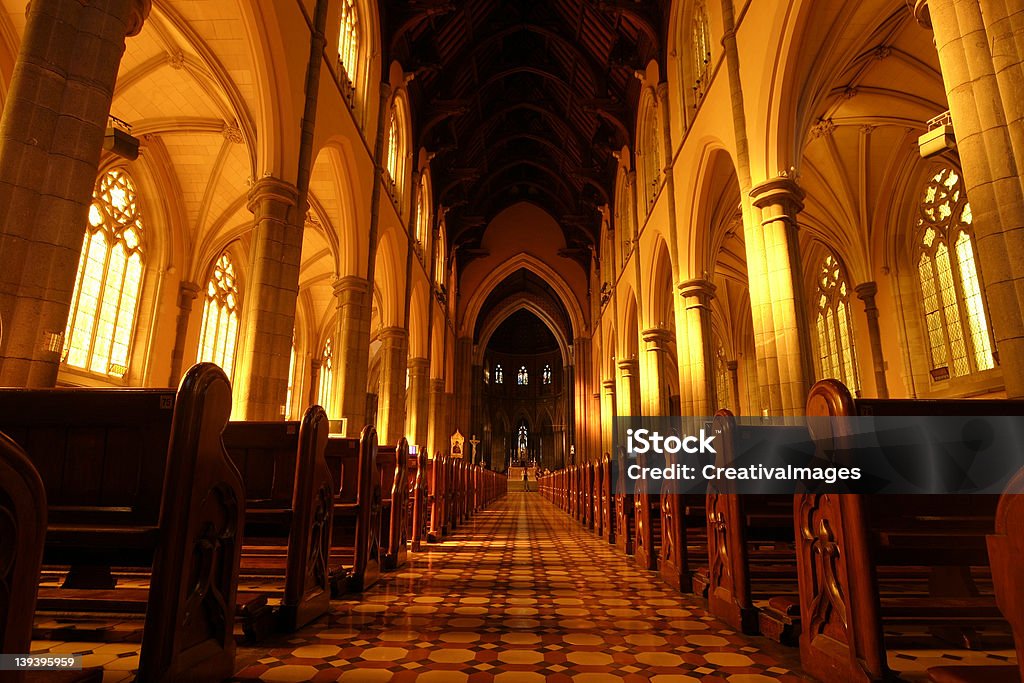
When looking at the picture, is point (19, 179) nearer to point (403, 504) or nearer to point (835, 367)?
point (403, 504)

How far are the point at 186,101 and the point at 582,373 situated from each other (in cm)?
1869

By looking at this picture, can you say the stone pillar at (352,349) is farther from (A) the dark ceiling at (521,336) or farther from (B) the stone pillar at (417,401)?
(A) the dark ceiling at (521,336)

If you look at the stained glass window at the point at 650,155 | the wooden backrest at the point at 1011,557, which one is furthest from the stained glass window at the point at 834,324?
the wooden backrest at the point at 1011,557

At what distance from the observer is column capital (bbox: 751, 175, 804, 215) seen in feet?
23.8

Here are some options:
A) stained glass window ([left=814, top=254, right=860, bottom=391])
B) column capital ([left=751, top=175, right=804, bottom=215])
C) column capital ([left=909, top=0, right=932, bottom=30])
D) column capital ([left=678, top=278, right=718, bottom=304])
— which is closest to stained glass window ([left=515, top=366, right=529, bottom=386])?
stained glass window ([left=814, top=254, right=860, bottom=391])

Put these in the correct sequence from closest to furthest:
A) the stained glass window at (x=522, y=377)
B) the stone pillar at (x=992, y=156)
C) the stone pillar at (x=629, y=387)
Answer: the stone pillar at (x=992, y=156) < the stone pillar at (x=629, y=387) < the stained glass window at (x=522, y=377)

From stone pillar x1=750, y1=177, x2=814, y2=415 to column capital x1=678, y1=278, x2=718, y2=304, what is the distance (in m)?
3.18

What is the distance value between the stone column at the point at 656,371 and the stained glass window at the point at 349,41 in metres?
8.60

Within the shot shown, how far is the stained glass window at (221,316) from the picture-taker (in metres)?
14.8

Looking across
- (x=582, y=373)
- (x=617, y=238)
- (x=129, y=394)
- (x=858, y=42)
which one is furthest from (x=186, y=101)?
(x=582, y=373)

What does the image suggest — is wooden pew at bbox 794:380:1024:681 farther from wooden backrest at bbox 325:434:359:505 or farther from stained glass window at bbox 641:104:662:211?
stained glass window at bbox 641:104:662:211

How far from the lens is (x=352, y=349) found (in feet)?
34.4

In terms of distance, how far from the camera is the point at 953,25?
154 inches
